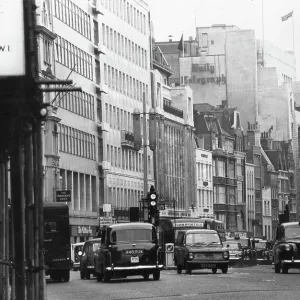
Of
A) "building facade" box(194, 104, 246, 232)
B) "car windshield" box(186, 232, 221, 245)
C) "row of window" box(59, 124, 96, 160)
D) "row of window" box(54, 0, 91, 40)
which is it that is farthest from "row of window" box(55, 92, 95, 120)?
"building facade" box(194, 104, 246, 232)

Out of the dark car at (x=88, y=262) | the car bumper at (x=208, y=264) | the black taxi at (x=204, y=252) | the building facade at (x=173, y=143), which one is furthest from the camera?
the building facade at (x=173, y=143)

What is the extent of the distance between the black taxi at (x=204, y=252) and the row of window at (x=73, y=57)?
4355cm

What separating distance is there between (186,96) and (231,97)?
108 ft

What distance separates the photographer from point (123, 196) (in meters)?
117

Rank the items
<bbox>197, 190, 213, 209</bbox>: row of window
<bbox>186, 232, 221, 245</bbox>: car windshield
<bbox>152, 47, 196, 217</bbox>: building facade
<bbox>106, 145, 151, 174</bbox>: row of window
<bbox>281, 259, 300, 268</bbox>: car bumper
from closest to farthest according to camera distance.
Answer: <bbox>281, 259, 300, 268</bbox>: car bumper < <bbox>186, 232, 221, 245</bbox>: car windshield < <bbox>106, 145, 151, 174</bbox>: row of window < <bbox>152, 47, 196, 217</bbox>: building facade < <bbox>197, 190, 213, 209</bbox>: row of window

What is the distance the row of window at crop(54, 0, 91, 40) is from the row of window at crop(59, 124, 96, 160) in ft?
25.0

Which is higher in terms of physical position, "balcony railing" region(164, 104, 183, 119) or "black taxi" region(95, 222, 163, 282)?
"balcony railing" region(164, 104, 183, 119)

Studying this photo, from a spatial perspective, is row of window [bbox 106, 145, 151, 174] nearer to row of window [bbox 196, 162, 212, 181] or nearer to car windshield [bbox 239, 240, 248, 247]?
car windshield [bbox 239, 240, 248, 247]

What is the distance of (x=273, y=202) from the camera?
18862cm

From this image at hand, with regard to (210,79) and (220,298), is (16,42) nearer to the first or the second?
(220,298)

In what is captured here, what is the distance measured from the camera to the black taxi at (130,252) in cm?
4294

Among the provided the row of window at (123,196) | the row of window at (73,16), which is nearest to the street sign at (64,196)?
the row of window at (73,16)

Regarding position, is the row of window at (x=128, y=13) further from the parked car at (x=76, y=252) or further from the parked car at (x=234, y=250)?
the parked car at (x=76, y=252)

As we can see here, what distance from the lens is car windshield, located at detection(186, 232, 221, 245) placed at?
53094mm
